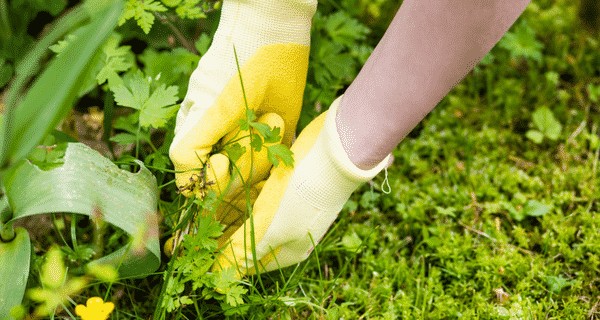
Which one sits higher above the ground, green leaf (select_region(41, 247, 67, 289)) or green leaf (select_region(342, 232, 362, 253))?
green leaf (select_region(342, 232, 362, 253))

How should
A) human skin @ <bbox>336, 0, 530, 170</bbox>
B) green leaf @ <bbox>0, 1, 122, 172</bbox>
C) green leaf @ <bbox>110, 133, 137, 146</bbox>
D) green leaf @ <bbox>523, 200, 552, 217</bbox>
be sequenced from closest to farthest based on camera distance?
green leaf @ <bbox>0, 1, 122, 172</bbox> < human skin @ <bbox>336, 0, 530, 170</bbox> < green leaf @ <bbox>110, 133, 137, 146</bbox> < green leaf @ <bbox>523, 200, 552, 217</bbox>

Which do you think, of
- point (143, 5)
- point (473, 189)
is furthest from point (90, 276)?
point (473, 189)

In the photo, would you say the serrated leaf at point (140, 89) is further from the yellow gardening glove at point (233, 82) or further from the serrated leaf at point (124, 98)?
the yellow gardening glove at point (233, 82)

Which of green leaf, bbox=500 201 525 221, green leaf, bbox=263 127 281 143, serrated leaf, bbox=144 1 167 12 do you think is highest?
serrated leaf, bbox=144 1 167 12

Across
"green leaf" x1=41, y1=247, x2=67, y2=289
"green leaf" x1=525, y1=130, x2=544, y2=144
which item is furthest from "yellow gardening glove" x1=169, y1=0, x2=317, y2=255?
"green leaf" x1=525, y1=130, x2=544, y2=144

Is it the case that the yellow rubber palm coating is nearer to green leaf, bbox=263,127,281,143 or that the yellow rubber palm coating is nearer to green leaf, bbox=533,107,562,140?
green leaf, bbox=263,127,281,143

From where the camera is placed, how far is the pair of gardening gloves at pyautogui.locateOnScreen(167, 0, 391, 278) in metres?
1.20

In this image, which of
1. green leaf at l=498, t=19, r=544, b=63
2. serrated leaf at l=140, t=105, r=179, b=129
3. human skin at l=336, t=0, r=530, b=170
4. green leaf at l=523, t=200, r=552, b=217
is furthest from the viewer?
green leaf at l=498, t=19, r=544, b=63

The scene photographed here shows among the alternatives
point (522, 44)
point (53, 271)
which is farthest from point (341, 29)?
point (53, 271)

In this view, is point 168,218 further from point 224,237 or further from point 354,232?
point 354,232

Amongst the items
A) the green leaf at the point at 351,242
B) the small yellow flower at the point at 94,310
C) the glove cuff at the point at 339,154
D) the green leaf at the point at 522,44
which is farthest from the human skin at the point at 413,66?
the green leaf at the point at 522,44

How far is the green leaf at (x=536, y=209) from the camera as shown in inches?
61.6

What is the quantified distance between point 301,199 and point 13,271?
0.69 m

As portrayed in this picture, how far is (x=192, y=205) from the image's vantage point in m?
1.25
